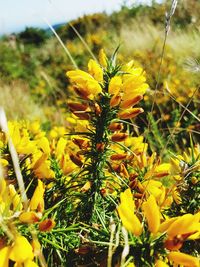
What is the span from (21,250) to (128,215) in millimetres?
191

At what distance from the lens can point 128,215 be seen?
68cm

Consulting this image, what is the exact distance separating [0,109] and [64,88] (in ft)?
17.5

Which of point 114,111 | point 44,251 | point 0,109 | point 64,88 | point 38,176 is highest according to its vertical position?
point 0,109

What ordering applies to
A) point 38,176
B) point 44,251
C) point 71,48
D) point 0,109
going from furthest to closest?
1. point 71,48
2. point 38,176
3. point 44,251
4. point 0,109

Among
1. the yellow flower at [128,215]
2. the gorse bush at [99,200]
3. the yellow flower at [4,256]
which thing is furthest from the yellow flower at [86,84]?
the yellow flower at [4,256]

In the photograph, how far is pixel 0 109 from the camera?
65cm

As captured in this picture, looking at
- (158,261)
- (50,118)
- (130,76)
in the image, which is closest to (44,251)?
(158,261)

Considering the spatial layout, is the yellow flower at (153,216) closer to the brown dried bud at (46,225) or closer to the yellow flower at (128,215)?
the yellow flower at (128,215)

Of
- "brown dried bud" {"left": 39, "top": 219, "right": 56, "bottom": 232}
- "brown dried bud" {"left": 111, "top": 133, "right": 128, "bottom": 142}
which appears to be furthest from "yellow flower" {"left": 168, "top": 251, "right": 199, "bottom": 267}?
"brown dried bud" {"left": 111, "top": 133, "right": 128, "bottom": 142}

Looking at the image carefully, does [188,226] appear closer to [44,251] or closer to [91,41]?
[44,251]

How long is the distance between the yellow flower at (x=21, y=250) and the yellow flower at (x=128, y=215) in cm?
17

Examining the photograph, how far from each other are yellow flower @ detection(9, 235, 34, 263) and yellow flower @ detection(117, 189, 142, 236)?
0.54 feet

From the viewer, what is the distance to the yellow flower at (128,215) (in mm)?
676

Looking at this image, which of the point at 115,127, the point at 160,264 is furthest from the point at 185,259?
the point at 115,127
